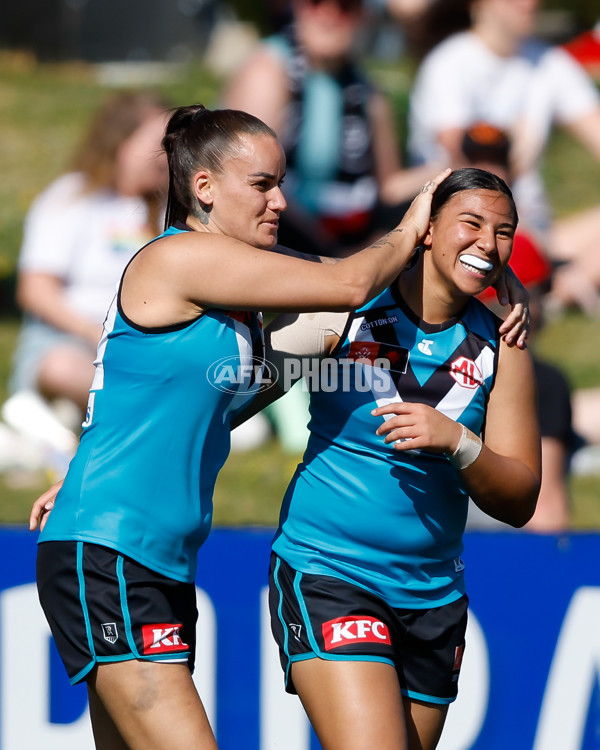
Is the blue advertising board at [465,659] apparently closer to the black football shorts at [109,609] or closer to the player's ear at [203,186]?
the black football shorts at [109,609]

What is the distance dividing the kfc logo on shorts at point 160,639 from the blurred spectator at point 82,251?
3261mm

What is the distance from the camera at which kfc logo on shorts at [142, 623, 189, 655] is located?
8.66 ft

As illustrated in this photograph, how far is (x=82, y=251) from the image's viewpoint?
234 inches

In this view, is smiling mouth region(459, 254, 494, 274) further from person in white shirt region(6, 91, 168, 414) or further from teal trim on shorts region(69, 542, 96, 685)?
person in white shirt region(6, 91, 168, 414)

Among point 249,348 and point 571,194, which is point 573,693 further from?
point 571,194

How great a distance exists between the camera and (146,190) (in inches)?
225

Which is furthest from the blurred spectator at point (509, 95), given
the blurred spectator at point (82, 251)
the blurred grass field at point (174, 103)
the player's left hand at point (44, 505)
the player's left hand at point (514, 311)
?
the player's left hand at point (44, 505)

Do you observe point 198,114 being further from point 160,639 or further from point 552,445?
point 552,445

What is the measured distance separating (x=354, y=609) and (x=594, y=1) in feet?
35.8

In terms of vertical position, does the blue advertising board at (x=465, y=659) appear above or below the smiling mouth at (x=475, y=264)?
below

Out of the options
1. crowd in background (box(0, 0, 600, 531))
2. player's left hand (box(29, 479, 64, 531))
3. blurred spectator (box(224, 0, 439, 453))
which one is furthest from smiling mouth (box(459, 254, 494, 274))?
blurred spectator (box(224, 0, 439, 453))

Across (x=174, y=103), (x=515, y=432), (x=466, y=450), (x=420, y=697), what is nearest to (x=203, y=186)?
(x=466, y=450)

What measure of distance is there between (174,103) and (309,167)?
4535 millimetres

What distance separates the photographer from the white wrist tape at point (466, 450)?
265cm
